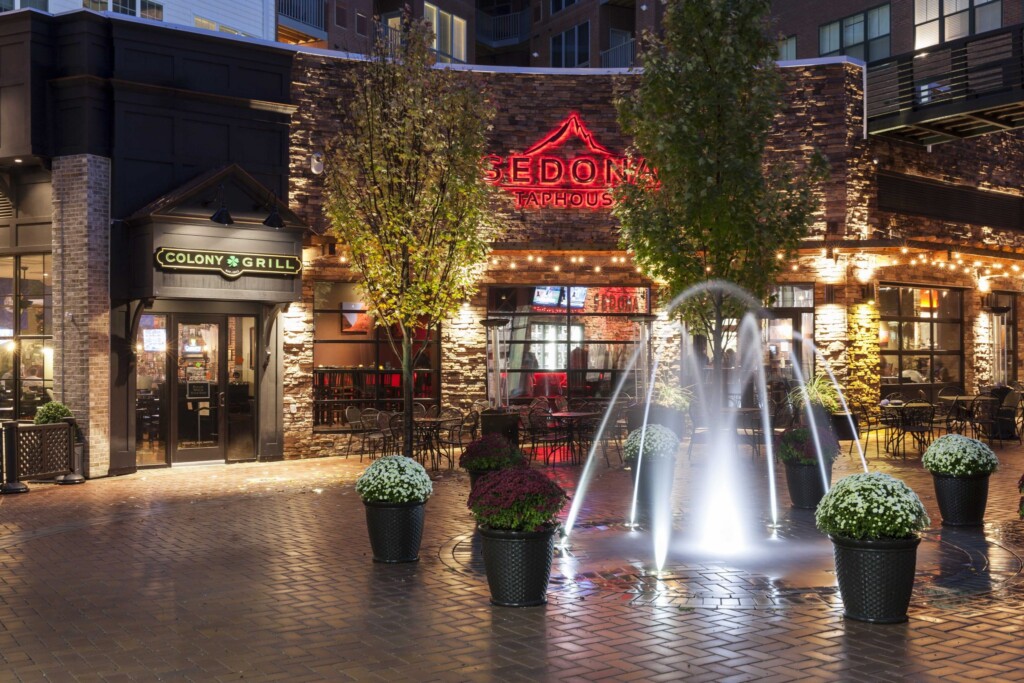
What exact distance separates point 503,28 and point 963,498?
37.5 metres

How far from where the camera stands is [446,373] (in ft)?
66.1

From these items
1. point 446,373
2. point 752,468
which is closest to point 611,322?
point 446,373

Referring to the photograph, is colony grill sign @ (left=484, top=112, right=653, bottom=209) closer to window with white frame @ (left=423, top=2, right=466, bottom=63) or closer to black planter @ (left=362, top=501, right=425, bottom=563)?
black planter @ (left=362, top=501, right=425, bottom=563)

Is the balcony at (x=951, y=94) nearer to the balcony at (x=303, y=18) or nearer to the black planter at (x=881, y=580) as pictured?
the black planter at (x=881, y=580)

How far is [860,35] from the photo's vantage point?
29.8m

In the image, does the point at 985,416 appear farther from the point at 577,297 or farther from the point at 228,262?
the point at 228,262

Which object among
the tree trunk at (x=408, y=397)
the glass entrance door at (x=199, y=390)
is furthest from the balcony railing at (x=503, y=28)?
the tree trunk at (x=408, y=397)

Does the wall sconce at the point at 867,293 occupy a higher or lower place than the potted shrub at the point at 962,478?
higher

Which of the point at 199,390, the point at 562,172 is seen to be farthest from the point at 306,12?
the point at 199,390

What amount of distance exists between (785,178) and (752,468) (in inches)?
227

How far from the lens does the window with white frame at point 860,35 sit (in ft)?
95.2

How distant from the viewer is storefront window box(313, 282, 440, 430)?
19.4 m

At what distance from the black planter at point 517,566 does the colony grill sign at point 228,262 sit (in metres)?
9.80

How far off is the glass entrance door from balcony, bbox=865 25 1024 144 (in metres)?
13.5
